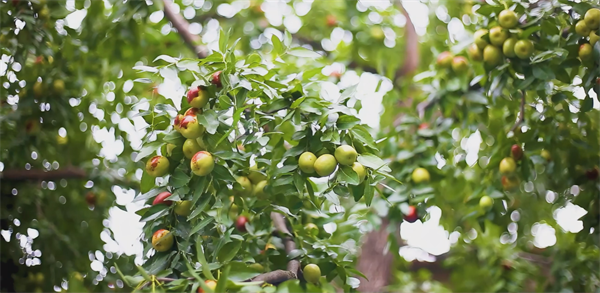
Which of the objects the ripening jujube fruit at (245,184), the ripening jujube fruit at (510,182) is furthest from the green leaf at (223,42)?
the ripening jujube fruit at (510,182)

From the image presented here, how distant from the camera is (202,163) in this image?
99 centimetres

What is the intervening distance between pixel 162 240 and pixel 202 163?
0.20 meters

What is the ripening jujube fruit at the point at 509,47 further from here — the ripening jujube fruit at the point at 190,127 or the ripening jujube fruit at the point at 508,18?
the ripening jujube fruit at the point at 190,127

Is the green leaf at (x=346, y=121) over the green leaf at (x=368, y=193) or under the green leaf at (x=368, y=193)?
over

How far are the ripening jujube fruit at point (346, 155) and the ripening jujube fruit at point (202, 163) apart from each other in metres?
0.25

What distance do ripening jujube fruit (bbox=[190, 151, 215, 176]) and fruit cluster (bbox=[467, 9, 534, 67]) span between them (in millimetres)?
869

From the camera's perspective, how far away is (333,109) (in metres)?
1.08

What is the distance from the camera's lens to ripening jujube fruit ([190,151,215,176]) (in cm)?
99

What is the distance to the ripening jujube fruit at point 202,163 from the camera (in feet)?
3.26

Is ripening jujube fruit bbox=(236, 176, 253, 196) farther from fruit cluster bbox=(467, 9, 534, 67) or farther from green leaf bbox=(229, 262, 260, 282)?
fruit cluster bbox=(467, 9, 534, 67)

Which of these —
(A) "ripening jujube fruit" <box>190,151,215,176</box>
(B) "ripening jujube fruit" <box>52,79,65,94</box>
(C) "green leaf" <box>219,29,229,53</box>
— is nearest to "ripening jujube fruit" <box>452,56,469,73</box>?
(C) "green leaf" <box>219,29,229,53</box>

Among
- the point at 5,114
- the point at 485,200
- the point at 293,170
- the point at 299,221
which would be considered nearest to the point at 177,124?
the point at 293,170

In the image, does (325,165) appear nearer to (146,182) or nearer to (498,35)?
(146,182)

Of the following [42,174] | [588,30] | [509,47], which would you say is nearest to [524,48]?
[509,47]
